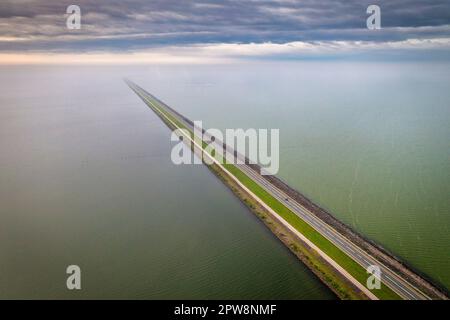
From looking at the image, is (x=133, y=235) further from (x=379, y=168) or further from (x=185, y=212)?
(x=379, y=168)

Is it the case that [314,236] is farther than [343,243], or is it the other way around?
[314,236]

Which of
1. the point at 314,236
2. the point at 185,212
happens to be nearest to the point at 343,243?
the point at 314,236

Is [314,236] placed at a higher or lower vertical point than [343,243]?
higher

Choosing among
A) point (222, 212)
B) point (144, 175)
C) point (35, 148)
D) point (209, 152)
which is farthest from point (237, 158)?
point (35, 148)

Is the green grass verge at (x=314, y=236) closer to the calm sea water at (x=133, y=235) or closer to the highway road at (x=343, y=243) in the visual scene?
the highway road at (x=343, y=243)

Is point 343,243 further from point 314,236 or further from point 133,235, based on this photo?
point 133,235

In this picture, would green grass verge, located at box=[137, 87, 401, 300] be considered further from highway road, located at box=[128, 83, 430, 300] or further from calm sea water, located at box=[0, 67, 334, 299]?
calm sea water, located at box=[0, 67, 334, 299]

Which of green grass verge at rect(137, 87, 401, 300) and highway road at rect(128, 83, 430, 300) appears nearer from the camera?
highway road at rect(128, 83, 430, 300)

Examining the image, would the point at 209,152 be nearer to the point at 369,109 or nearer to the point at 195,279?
the point at 195,279

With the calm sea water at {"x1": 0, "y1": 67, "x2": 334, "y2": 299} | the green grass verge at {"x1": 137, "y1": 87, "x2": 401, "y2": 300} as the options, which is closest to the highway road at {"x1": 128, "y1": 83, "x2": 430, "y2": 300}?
the green grass verge at {"x1": 137, "y1": 87, "x2": 401, "y2": 300}
